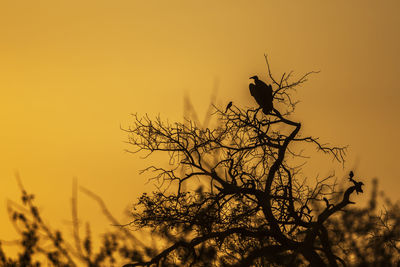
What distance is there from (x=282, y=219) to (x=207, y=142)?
6.81 feet

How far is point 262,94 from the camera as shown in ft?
39.3

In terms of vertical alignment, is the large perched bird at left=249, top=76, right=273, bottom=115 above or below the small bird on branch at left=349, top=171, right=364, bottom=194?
above

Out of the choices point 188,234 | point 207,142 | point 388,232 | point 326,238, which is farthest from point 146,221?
→ point 388,232

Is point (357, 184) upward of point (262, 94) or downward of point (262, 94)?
downward

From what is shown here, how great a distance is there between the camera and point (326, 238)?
10805mm

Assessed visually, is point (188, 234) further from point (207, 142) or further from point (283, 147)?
point (283, 147)

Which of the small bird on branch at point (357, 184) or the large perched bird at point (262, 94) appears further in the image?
the large perched bird at point (262, 94)

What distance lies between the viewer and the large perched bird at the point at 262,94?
1158 centimetres

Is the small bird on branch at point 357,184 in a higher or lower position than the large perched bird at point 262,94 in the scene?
lower

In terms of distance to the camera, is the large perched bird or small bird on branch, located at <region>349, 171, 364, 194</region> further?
the large perched bird

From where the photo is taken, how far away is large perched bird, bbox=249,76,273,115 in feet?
38.0

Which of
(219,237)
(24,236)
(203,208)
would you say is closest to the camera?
(24,236)

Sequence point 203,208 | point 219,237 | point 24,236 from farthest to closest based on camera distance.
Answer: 1. point 203,208
2. point 219,237
3. point 24,236

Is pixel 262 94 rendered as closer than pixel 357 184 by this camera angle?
No
